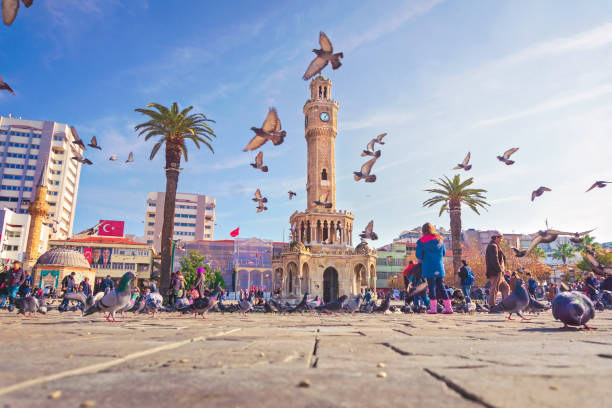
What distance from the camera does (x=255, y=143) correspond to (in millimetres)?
15492

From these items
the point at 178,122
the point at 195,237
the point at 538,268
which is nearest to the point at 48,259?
the point at 178,122

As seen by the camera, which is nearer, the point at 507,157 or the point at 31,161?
the point at 507,157

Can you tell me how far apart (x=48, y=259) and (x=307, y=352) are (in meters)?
45.7

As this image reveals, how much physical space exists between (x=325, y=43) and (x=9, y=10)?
9.59 meters

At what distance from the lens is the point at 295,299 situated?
44906 millimetres

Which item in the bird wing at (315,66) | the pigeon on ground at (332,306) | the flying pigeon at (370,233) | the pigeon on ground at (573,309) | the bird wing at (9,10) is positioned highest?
the bird wing at (315,66)

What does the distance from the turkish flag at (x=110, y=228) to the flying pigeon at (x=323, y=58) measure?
66.3m

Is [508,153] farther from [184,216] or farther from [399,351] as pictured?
[184,216]

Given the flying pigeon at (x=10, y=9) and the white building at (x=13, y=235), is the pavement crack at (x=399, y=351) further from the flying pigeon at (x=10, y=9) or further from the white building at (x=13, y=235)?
the white building at (x=13, y=235)

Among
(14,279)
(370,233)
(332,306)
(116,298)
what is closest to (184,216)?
(370,233)

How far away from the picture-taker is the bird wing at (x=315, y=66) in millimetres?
14914

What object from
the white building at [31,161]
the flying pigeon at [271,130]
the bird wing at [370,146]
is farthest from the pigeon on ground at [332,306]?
the white building at [31,161]

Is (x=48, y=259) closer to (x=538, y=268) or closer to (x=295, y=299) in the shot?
(x=295, y=299)

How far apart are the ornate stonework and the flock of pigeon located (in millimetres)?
31104
